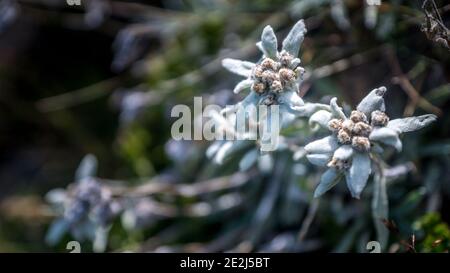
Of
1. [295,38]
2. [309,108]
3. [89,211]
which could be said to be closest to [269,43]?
[295,38]

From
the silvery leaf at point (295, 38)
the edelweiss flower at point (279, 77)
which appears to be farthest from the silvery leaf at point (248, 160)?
the silvery leaf at point (295, 38)

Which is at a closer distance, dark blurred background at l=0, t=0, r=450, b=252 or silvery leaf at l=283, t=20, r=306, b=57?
silvery leaf at l=283, t=20, r=306, b=57

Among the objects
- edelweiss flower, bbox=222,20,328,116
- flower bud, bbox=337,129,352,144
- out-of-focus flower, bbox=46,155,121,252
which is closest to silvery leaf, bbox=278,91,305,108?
edelweiss flower, bbox=222,20,328,116

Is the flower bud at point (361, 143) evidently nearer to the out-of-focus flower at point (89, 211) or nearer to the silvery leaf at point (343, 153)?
the silvery leaf at point (343, 153)

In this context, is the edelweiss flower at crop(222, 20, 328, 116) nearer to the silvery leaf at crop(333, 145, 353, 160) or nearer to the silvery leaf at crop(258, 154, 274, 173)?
the silvery leaf at crop(333, 145, 353, 160)

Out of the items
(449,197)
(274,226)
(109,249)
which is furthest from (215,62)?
(449,197)

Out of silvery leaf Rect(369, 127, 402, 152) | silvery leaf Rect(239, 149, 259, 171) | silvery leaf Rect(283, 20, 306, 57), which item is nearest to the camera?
silvery leaf Rect(369, 127, 402, 152)

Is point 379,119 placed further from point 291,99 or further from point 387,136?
point 291,99

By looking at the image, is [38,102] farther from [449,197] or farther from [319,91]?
[449,197]
